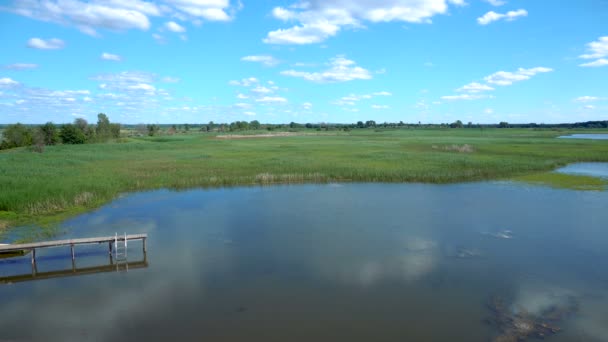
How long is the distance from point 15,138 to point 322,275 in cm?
7799

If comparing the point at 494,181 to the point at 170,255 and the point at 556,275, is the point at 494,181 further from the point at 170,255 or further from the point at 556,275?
the point at 170,255

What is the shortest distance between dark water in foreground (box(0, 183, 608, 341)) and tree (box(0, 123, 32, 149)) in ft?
207

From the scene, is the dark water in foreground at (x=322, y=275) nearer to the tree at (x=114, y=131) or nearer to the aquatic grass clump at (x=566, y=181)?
the aquatic grass clump at (x=566, y=181)

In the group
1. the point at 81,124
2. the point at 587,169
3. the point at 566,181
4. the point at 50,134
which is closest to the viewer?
the point at 566,181

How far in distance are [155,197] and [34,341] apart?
16515mm

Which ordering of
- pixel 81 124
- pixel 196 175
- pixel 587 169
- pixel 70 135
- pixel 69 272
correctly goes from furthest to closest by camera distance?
pixel 81 124
pixel 70 135
pixel 587 169
pixel 196 175
pixel 69 272

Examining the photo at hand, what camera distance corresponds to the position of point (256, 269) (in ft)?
43.3

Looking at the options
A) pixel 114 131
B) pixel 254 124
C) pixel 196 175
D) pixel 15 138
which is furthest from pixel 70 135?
pixel 254 124

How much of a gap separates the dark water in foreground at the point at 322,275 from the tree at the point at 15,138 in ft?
207

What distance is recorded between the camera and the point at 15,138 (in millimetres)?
69062

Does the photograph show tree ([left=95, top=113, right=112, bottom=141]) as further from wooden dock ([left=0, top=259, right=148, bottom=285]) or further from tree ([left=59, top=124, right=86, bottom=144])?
wooden dock ([left=0, top=259, right=148, bottom=285])

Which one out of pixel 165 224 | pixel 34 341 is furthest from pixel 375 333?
pixel 165 224

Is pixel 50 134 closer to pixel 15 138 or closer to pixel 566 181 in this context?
pixel 15 138

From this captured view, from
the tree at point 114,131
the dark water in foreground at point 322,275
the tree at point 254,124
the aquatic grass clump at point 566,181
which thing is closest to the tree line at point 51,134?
the tree at point 114,131
